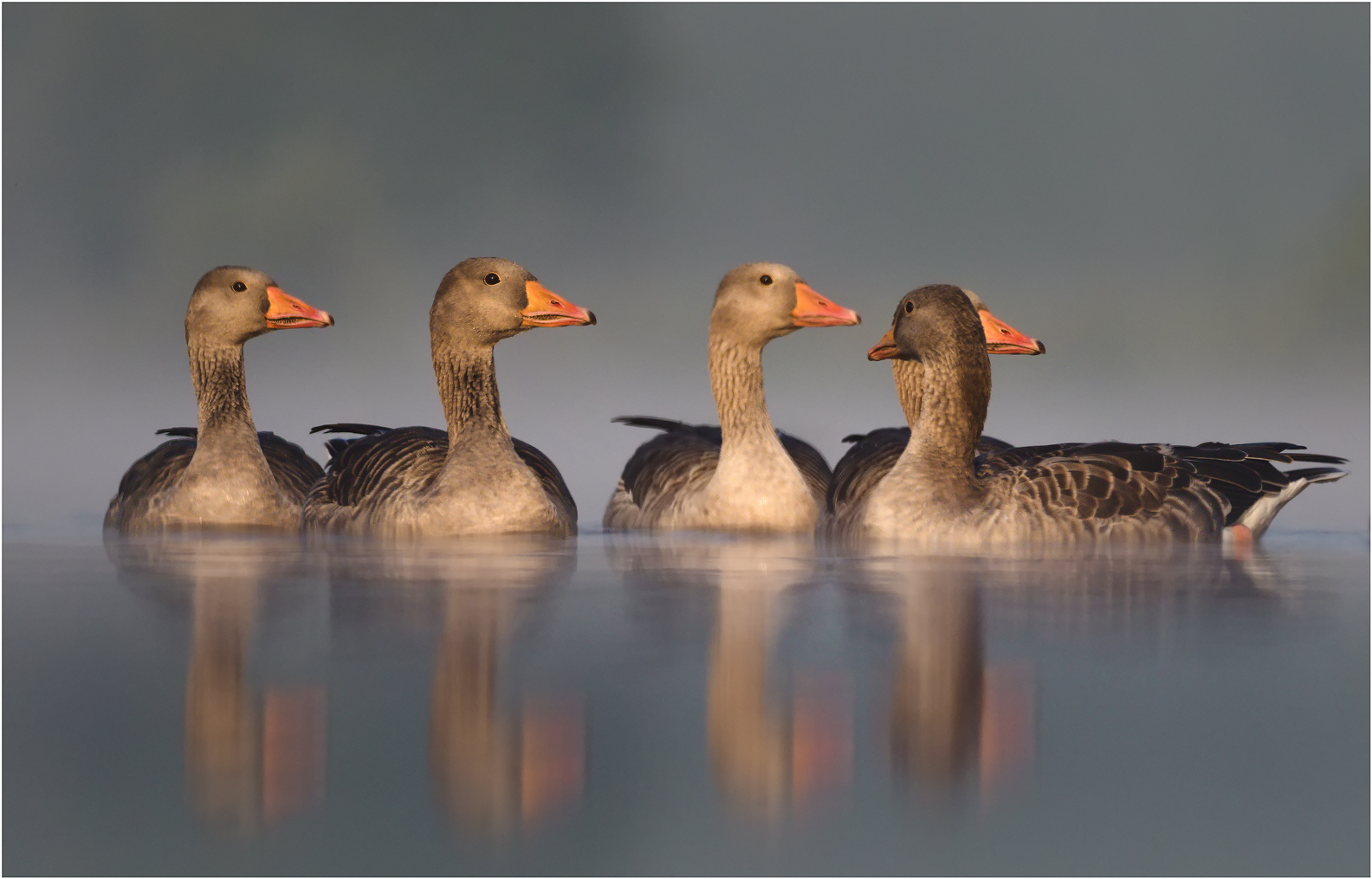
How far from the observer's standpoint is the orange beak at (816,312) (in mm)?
14547

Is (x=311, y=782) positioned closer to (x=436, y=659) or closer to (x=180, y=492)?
(x=436, y=659)

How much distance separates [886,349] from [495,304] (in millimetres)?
3255

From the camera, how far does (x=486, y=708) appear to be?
5.51m

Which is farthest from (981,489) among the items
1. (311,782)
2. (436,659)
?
(311,782)

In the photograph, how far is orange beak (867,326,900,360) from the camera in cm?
1317

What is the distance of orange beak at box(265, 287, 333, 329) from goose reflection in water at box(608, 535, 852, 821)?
6070 mm

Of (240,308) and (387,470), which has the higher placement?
(240,308)

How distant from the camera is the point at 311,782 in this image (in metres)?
4.59

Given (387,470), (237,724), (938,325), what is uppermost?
(938,325)

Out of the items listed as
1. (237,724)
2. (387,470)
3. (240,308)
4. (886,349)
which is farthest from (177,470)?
(237,724)

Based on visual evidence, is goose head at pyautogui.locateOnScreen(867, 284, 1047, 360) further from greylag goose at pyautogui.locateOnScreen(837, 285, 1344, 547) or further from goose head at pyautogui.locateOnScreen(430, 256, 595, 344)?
goose head at pyautogui.locateOnScreen(430, 256, 595, 344)

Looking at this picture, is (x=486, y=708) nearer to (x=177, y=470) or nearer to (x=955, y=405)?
(x=955, y=405)

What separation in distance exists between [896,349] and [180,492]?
659 cm

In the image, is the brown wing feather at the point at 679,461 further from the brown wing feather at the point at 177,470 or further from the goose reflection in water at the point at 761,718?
the goose reflection in water at the point at 761,718
